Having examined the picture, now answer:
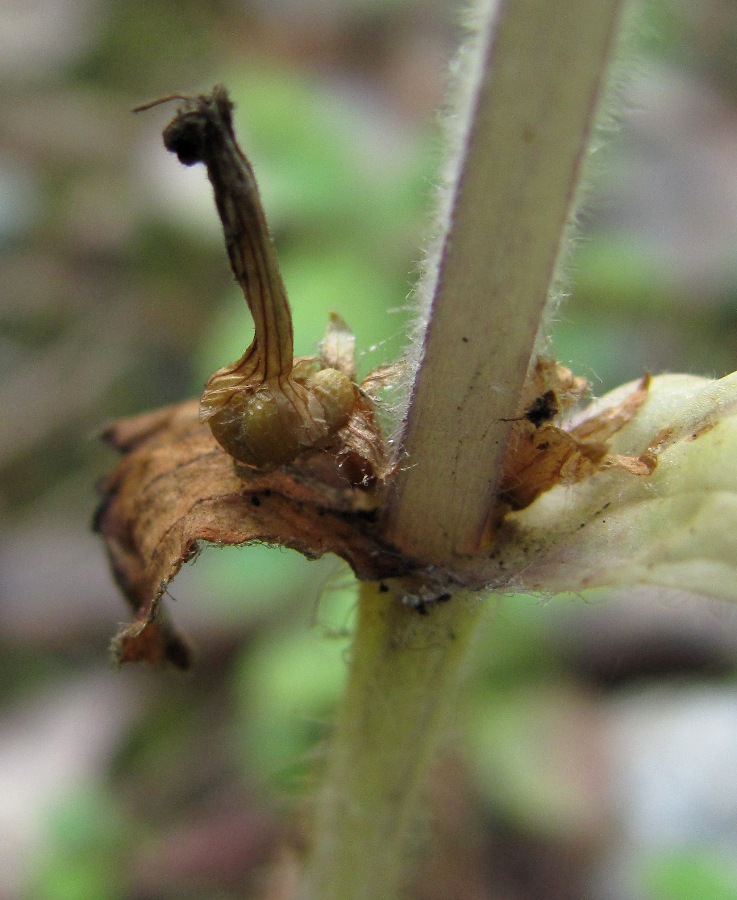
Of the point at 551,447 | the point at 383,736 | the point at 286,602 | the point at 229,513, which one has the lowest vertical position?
the point at 286,602

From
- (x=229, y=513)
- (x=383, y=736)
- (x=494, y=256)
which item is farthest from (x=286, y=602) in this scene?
(x=494, y=256)

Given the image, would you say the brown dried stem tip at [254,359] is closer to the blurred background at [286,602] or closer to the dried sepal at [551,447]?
the dried sepal at [551,447]

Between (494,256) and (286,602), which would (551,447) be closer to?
(494,256)

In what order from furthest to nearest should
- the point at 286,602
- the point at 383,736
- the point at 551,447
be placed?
the point at 286,602 → the point at 383,736 → the point at 551,447

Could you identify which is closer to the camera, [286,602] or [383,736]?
[383,736]

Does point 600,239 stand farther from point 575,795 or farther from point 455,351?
point 455,351

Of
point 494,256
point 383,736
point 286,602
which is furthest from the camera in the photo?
point 286,602

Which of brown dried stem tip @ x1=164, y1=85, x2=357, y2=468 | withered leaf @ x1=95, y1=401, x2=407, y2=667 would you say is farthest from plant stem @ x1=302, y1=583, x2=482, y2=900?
brown dried stem tip @ x1=164, y1=85, x2=357, y2=468

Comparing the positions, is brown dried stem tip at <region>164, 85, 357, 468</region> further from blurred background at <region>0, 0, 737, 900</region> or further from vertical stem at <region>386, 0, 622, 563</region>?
blurred background at <region>0, 0, 737, 900</region>
